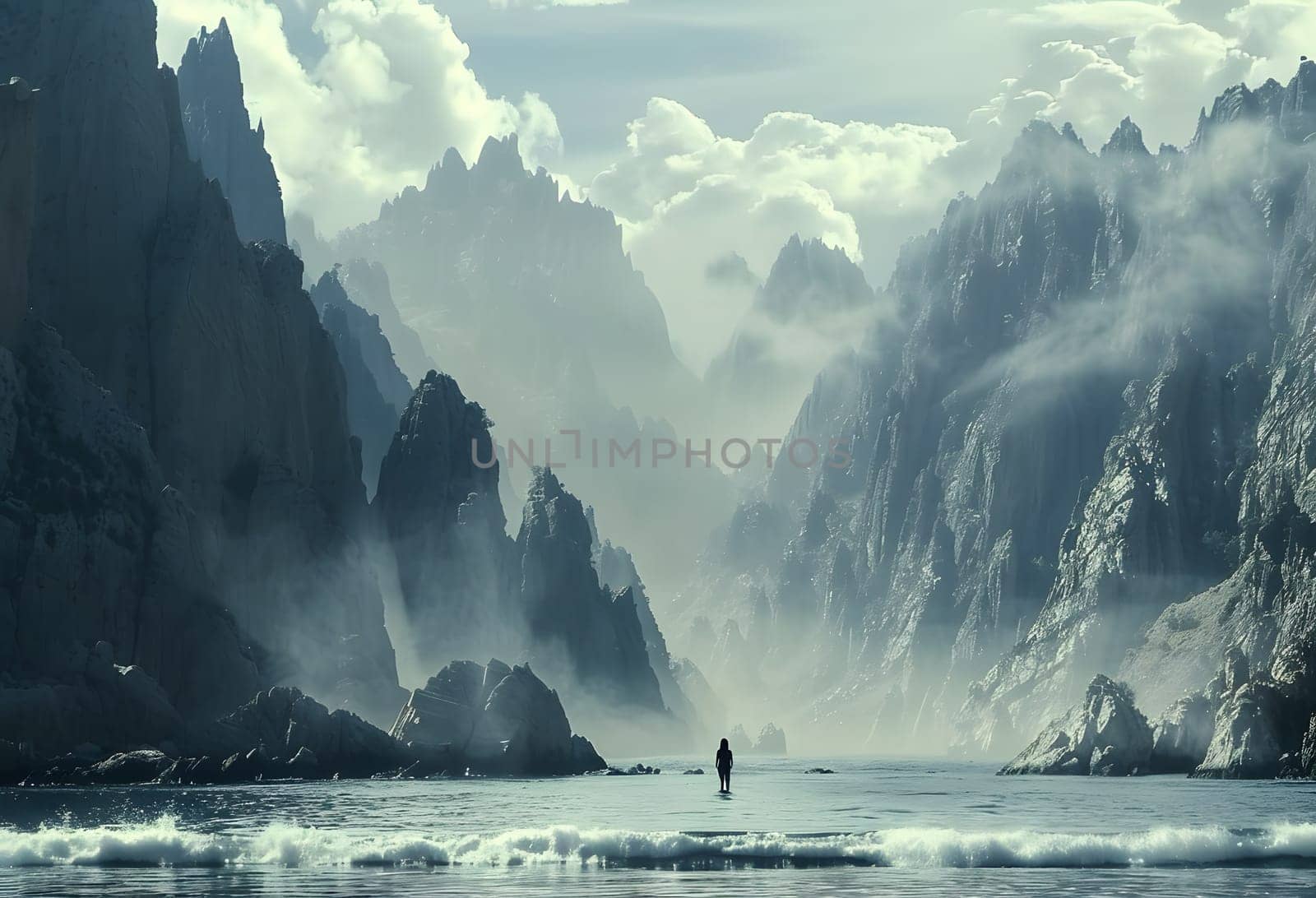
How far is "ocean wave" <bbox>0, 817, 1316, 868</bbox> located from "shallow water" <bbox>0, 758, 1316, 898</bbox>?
9 cm

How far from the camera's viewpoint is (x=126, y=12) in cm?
17412

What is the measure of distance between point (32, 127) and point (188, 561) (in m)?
37.3

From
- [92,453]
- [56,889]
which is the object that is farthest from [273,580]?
[56,889]

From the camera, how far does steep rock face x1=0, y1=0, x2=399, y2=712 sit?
163 m

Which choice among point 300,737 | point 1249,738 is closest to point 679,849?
point 300,737

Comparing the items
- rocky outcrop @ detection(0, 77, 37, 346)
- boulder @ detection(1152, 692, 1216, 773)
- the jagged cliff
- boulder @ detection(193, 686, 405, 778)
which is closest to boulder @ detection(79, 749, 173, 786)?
the jagged cliff

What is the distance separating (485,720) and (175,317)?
184ft

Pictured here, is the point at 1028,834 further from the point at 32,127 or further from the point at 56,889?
the point at 32,127

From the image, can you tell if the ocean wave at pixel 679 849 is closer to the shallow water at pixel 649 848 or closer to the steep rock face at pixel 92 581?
the shallow water at pixel 649 848

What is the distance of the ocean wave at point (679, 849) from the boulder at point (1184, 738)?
90.8m

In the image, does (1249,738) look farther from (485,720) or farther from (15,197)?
(15,197)

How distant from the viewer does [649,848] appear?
196 feet

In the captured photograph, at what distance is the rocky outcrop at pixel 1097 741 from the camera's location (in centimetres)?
14938

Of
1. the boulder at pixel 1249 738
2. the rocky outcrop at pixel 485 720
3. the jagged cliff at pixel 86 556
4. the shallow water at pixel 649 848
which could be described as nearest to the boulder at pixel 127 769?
the jagged cliff at pixel 86 556
